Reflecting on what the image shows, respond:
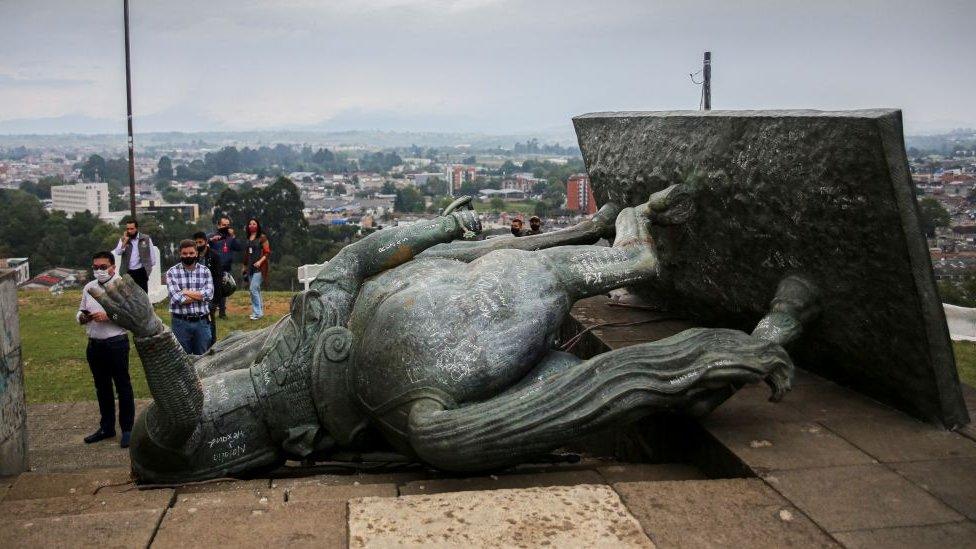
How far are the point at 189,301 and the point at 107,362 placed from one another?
35.5 inches

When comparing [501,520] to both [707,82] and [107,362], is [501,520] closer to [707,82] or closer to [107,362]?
[107,362]

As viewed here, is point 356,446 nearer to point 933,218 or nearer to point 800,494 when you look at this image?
point 800,494

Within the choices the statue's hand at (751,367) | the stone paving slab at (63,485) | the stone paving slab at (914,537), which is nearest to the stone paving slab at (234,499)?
the stone paving slab at (63,485)

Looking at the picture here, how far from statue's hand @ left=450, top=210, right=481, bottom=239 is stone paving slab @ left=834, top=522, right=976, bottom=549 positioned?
2.70 m

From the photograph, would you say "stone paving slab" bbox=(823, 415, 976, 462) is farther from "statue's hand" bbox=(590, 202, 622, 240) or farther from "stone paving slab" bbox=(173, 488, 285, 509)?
"stone paving slab" bbox=(173, 488, 285, 509)

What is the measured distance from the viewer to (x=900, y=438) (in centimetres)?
452

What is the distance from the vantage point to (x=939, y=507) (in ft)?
12.2

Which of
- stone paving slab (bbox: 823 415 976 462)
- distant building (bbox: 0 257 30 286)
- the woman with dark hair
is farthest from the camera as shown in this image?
the woman with dark hair

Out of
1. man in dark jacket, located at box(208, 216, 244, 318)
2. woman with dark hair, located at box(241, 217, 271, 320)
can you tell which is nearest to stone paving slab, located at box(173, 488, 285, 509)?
man in dark jacket, located at box(208, 216, 244, 318)

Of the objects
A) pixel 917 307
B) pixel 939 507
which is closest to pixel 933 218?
pixel 917 307

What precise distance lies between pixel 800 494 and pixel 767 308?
1.80 metres

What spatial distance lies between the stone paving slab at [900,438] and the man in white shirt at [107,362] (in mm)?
4640

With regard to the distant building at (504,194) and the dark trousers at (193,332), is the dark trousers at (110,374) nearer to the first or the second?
the dark trousers at (193,332)

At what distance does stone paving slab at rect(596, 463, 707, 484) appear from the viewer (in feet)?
14.4
